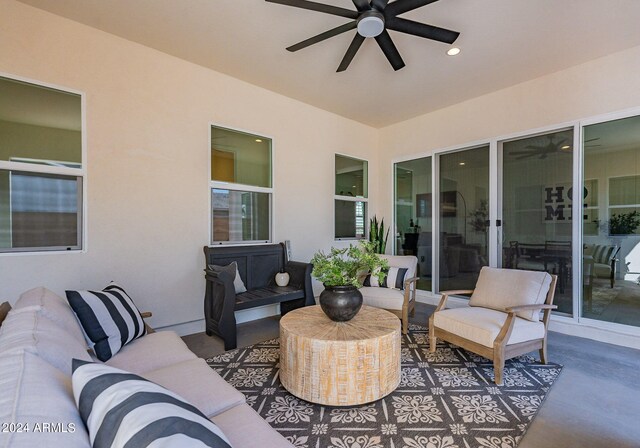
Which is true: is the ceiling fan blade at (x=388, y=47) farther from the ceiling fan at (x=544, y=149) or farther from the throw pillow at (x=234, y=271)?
the throw pillow at (x=234, y=271)

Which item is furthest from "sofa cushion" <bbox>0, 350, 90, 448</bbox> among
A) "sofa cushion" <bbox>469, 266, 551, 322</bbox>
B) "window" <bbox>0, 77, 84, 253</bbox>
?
"sofa cushion" <bbox>469, 266, 551, 322</bbox>

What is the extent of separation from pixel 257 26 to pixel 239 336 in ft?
10.9

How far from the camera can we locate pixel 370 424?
1883mm

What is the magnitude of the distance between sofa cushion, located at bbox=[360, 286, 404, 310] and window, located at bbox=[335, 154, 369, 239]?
1690mm

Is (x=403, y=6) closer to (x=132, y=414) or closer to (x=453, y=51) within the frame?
(x=453, y=51)

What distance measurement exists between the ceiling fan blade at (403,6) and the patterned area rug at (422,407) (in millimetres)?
2827

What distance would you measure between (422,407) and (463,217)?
3261 millimetres

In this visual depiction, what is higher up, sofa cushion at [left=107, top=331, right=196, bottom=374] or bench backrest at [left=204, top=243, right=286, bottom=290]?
bench backrest at [left=204, top=243, right=286, bottom=290]

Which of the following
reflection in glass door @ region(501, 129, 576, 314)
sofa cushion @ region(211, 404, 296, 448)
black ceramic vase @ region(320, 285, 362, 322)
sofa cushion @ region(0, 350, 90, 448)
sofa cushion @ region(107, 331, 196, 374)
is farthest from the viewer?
reflection in glass door @ region(501, 129, 576, 314)

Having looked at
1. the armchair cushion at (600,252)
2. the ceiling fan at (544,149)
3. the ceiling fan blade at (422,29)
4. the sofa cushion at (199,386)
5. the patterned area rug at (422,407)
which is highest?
the ceiling fan blade at (422,29)

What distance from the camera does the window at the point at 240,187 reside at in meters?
3.77

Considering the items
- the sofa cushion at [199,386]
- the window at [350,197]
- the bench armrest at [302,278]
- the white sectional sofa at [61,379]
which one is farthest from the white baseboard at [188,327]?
the window at [350,197]

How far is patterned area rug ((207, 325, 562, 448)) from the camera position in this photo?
177 cm

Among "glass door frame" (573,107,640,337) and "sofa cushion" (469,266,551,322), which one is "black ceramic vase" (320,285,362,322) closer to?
"sofa cushion" (469,266,551,322)
